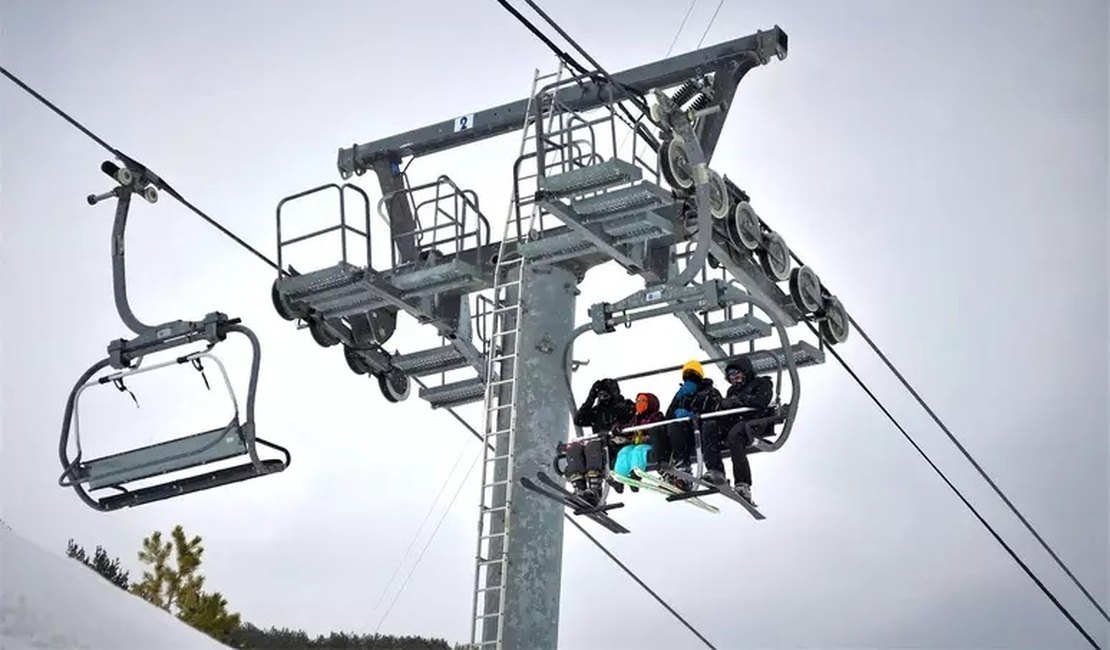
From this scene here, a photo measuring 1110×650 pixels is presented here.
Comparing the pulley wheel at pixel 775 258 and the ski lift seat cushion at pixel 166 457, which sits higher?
the pulley wheel at pixel 775 258

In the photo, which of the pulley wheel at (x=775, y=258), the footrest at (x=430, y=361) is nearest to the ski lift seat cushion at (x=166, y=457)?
the footrest at (x=430, y=361)

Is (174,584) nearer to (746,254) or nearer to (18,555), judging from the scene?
(18,555)

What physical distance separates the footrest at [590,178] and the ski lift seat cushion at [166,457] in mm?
3049

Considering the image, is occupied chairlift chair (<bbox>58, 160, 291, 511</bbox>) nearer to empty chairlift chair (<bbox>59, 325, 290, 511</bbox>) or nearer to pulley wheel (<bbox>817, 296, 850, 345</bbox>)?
empty chairlift chair (<bbox>59, 325, 290, 511</bbox>)

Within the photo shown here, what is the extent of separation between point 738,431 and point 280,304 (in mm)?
4501

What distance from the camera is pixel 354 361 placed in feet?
57.3

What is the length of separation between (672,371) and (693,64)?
2960 millimetres

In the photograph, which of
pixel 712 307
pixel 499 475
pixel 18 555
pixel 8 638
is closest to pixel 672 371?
pixel 712 307

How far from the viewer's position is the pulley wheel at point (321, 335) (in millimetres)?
16828

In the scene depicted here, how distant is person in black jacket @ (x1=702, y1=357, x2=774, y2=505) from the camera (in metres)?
14.6

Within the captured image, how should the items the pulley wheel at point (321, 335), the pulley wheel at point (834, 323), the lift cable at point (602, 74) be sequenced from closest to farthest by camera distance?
the lift cable at point (602, 74)
the pulley wheel at point (834, 323)
the pulley wheel at point (321, 335)

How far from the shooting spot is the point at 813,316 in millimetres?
16422

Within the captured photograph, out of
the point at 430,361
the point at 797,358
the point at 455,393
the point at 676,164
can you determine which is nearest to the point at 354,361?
the point at 430,361

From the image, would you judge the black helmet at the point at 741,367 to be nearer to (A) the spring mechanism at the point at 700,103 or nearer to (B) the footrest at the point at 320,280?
(A) the spring mechanism at the point at 700,103
